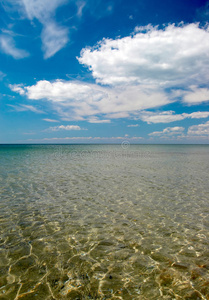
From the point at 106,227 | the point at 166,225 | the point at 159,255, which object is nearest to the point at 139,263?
the point at 159,255

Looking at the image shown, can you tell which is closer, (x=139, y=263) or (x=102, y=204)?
(x=139, y=263)

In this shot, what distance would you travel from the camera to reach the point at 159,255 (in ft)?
22.6

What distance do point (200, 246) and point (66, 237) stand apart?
223 inches

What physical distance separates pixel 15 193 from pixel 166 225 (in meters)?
11.6

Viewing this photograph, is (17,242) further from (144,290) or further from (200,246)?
(200,246)

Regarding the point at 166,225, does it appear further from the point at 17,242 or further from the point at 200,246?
the point at 17,242

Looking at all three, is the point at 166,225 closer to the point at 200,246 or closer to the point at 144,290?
the point at 200,246

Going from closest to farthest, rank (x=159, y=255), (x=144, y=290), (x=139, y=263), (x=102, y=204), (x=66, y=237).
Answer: (x=144, y=290) < (x=139, y=263) < (x=159, y=255) < (x=66, y=237) < (x=102, y=204)

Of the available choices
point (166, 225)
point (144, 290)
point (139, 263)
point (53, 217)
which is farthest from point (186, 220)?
point (53, 217)

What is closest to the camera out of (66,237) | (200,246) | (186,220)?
(200,246)

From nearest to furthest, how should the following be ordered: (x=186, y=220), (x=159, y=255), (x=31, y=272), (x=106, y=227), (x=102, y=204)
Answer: (x=31, y=272), (x=159, y=255), (x=106, y=227), (x=186, y=220), (x=102, y=204)

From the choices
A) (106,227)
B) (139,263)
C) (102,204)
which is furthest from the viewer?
(102,204)

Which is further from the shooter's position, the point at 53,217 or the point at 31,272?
the point at 53,217

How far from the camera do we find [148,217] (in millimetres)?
10328
